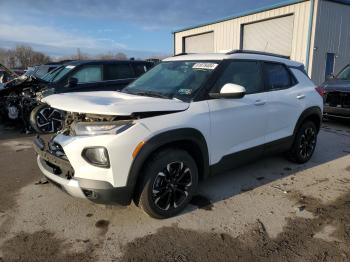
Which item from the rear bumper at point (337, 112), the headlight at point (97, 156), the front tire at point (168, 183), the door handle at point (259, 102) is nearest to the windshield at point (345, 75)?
the rear bumper at point (337, 112)

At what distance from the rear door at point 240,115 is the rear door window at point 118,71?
15.7ft

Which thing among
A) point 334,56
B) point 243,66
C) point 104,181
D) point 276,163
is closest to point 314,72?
point 334,56

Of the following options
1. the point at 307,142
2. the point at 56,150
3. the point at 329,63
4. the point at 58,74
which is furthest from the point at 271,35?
the point at 56,150

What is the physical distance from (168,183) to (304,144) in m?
2.92

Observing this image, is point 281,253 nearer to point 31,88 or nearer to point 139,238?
point 139,238

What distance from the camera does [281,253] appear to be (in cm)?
290

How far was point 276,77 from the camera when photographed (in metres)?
4.62

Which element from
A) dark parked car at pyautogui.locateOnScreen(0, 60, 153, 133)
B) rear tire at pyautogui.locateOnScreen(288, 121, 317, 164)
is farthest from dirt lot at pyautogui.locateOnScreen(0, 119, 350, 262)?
dark parked car at pyautogui.locateOnScreen(0, 60, 153, 133)

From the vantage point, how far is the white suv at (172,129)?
116 inches

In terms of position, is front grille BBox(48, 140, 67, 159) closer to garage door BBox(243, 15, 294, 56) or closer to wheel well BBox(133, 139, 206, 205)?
wheel well BBox(133, 139, 206, 205)

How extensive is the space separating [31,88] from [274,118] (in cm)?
617

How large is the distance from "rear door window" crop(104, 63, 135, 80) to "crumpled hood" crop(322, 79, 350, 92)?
17.2 feet

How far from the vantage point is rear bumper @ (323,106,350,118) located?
8.05 m

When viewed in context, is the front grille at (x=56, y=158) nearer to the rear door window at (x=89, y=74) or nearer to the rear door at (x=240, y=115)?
the rear door at (x=240, y=115)
